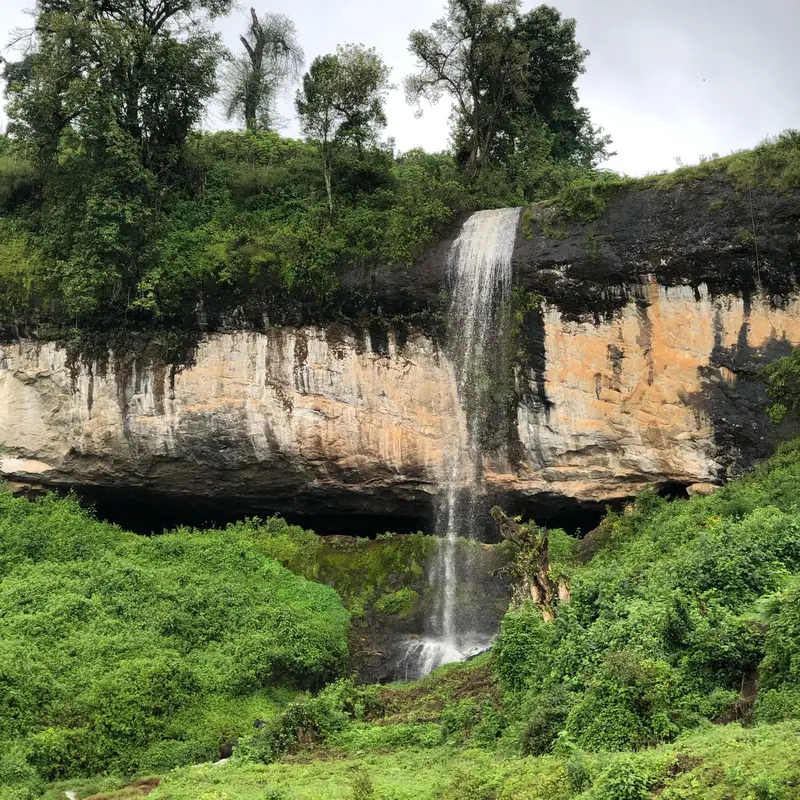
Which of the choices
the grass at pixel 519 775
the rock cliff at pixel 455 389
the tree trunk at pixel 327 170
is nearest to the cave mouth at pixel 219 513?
the rock cliff at pixel 455 389

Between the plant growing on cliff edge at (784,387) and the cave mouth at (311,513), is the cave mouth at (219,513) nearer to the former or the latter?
the cave mouth at (311,513)

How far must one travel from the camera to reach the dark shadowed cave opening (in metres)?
16.4

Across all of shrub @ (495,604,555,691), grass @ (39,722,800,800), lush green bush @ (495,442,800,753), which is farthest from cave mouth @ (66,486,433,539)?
grass @ (39,722,800,800)

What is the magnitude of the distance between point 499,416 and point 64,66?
10578 mm

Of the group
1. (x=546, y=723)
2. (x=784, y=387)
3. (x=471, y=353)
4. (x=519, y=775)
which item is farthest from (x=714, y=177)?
(x=519, y=775)

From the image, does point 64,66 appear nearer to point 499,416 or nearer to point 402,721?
point 499,416

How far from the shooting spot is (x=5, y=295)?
17422 millimetres

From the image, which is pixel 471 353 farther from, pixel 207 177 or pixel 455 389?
pixel 207 177

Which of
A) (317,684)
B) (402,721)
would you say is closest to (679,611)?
(402,721)

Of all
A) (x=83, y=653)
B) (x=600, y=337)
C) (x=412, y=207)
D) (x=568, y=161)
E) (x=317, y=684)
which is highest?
(x=568, y=161)

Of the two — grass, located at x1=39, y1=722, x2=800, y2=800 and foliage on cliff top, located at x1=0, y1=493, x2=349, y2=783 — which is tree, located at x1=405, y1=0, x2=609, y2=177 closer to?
foliage on cliff top, located at x1=0, y1=493, x2=349, y2=783

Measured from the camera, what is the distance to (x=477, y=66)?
18953mm

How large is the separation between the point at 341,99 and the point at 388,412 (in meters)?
6.47

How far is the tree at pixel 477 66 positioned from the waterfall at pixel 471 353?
4.18 meters
